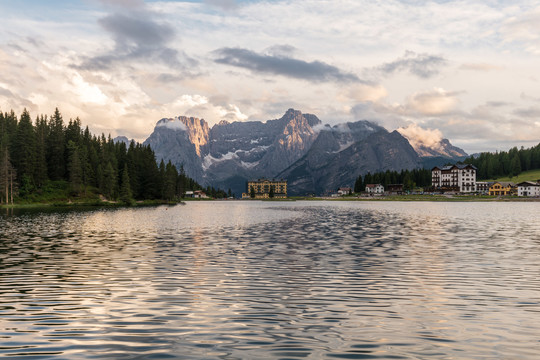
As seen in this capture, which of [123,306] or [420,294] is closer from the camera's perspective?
[123,306]

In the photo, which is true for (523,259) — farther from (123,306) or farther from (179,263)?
(123,306)

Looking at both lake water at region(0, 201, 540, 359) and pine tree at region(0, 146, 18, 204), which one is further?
pine tree at region(0, 146, 18, 204)

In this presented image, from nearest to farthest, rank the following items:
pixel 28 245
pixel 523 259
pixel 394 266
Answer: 1. pixel 394 266
2. pixel 523 259
3. pixel 28 245

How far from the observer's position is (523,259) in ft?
134

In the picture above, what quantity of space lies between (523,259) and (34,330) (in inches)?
1553

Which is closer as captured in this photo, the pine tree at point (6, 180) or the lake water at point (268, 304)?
the lake water at point (268, 304)

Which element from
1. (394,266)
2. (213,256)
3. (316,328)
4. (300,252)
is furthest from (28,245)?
(316,328)

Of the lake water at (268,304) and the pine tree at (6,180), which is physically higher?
the pine tree at (6,180)

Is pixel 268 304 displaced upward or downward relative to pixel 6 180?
downward

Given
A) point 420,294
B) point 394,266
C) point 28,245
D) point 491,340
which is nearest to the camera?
point 491,340

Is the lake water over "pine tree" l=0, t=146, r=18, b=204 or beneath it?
beneath

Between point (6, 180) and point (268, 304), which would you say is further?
point (6, 180)

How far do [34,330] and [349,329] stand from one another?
505 inches

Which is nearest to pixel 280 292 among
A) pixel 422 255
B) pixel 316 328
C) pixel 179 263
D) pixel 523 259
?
pixel 316 328
